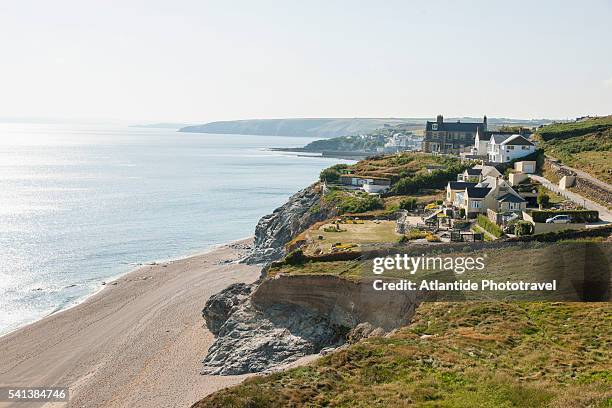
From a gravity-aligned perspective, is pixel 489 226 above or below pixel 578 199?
below

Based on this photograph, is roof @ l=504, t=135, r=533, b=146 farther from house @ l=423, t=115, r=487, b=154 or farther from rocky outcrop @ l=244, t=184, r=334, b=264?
house @ l=423, t=115, r=487, b=154

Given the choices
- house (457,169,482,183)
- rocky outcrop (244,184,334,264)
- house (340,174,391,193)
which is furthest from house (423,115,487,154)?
house (457,169,482,183)

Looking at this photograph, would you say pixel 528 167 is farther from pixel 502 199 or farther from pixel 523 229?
pixel 523 229

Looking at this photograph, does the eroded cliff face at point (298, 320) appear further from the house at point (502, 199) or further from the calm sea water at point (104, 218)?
the calm sea water at point (104, 218)

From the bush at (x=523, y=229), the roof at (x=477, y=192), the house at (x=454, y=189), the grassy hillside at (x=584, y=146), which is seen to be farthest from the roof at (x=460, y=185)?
the bush at (x=523, y=229)

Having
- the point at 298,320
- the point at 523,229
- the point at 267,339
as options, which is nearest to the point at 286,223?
the point at 298,320

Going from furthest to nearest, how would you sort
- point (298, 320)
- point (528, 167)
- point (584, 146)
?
point (584, 146) → point (528, 167) → point (298, 320)

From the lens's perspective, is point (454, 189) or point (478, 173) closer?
point (454, 189)
